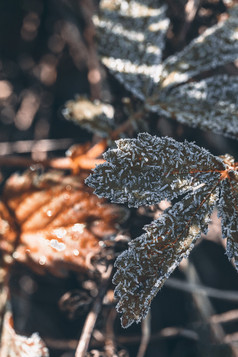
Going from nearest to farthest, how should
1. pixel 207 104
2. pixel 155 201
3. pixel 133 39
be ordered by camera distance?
pixel 155 201 < pixel 207 104 < pixel 133 39

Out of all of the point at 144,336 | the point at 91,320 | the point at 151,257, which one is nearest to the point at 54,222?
the point at 91,320

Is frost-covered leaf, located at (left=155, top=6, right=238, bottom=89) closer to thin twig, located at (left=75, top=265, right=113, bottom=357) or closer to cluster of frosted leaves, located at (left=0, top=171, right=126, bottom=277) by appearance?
cluster of frosted leaves, located at (left=0, top=171, right=126, bottom=277)

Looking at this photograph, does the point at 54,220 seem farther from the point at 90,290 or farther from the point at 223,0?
the point at 223,0

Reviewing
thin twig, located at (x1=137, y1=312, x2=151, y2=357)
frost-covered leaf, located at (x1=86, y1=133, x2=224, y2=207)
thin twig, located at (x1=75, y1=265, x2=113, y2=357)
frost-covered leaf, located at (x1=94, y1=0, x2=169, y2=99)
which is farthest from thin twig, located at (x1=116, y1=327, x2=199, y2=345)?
frost-covered leaf, located at (x1=94, y1=0, x2=169, y2=99)

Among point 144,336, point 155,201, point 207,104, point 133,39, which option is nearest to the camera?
point 155,201

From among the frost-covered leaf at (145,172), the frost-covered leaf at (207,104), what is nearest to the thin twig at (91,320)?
the frost-covered leaf at (145,172)

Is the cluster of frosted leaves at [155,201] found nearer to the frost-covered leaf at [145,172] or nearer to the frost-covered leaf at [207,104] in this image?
the frost-covered leaf at [145,172]

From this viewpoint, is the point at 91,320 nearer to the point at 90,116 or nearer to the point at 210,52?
the point at 90,116
